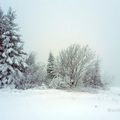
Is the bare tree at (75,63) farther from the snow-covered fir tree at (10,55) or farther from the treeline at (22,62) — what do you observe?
the snow-covered fir tree at (10,55)

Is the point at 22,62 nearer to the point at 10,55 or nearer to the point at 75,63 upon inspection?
the point at 10,55

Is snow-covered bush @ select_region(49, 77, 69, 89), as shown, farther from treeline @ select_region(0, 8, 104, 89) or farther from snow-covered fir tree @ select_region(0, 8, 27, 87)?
snow-covered fir tree @ select_region(0, 8, 27, 87)

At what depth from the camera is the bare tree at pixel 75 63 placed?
33.9m

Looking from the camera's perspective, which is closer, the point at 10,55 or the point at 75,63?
the point at 10,55

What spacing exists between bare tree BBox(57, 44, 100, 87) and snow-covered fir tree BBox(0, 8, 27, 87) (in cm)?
781

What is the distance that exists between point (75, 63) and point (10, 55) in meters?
10.6

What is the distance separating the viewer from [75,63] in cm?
3394

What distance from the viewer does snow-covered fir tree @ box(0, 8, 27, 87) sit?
2678 centimetres

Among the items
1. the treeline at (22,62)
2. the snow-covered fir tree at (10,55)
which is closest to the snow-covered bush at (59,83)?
the treeline at (22,62)

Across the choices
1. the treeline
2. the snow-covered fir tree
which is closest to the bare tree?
the treeline

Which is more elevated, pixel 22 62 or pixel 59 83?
pixel 22 62

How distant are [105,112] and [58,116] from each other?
2591 mm

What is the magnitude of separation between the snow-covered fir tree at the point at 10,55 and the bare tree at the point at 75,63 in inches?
307

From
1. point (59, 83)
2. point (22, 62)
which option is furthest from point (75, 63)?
point (22, 62)
